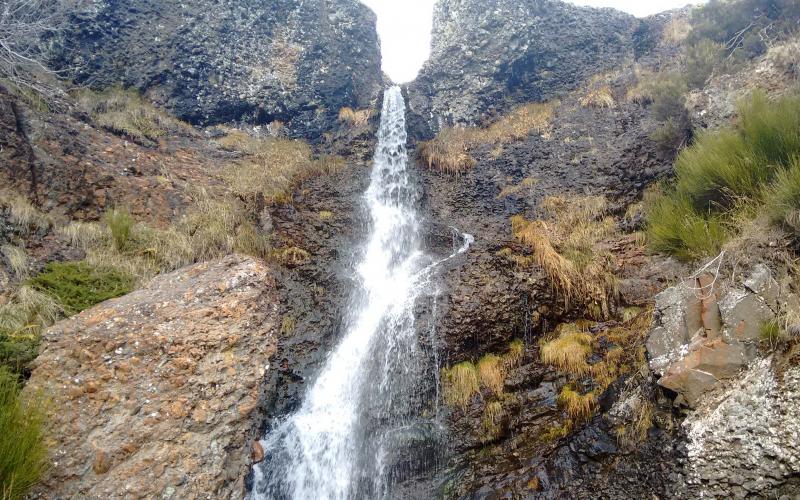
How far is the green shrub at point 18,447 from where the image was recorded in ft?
11.8

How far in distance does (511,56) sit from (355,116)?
5.28m

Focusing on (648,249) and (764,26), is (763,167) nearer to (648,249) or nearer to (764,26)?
(648,249)

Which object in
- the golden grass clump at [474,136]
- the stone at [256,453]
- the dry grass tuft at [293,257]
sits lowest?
the stone at [256,453]

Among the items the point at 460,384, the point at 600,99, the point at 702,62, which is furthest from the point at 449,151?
the point at 460,384

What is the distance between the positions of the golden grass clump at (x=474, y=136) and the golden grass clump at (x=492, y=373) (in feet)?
19.3

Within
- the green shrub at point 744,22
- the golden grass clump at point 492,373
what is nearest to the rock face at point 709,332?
the golden grass clump at point 492,373

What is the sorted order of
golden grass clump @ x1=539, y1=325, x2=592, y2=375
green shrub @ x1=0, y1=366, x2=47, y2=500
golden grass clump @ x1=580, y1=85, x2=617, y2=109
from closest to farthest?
green shrub @ x1=0, y1=366, x2=47, y2=500, golden grass clump @ x1=539, y1=325, x2=592, y2=375, golden grass clump @ x1=580, y1=85, x2=617, y2=109

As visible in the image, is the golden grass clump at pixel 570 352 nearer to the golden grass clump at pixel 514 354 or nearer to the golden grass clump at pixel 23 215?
the golden grass clump at pixel 514 354

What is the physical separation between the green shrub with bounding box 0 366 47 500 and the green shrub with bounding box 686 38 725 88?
1154 cm

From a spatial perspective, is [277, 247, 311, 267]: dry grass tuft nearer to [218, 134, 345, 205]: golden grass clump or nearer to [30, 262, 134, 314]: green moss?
[218, 134, 345, 205]: golden grass clump

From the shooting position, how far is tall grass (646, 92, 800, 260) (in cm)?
521

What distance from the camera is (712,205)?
20.2 ft

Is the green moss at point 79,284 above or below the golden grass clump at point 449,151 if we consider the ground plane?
below

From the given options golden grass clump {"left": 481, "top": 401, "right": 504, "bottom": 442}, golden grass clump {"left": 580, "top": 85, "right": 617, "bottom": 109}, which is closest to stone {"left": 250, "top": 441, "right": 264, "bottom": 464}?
golden grass clump {"left": 481, "top": 401, "right": 504, "bottom": 442}
